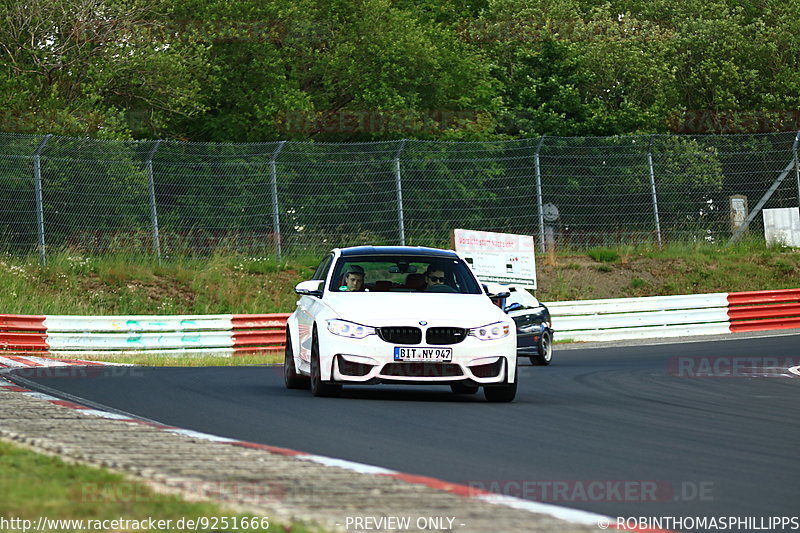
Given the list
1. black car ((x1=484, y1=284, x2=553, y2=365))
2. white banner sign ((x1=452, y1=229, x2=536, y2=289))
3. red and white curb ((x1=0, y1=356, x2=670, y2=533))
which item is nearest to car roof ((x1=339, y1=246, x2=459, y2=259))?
red and white curb ((x1=0, y1=356, x2=670, y2=533))

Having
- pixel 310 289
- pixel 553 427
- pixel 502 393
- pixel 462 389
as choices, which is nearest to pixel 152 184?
pixel 310 289

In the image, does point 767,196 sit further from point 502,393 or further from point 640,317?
point 502,393

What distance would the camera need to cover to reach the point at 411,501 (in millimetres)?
5973

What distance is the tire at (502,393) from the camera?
12.7m

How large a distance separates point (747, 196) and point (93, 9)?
1713cm

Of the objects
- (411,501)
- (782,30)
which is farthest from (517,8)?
(411,501)

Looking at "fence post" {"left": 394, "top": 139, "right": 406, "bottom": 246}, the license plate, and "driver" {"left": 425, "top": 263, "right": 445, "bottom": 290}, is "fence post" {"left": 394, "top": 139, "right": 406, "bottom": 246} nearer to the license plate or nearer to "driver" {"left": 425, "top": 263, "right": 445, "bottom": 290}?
"driver" {"left": 425, "top": 263, "right": 445, "bottom": 290}

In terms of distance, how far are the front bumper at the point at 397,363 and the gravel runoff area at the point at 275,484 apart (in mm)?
3493

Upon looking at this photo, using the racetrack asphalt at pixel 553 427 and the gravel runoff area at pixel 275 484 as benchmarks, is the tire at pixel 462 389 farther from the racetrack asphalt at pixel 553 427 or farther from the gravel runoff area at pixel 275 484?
the gravel runoff area at pixel 275 484

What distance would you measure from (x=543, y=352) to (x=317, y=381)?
8.79 meters

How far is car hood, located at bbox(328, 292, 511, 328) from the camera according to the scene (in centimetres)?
1228

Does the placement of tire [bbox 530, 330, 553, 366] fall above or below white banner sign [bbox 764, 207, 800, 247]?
below

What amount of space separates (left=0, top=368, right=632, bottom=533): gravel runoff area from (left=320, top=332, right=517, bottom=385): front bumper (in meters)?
3.49

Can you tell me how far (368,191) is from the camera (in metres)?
28.8
